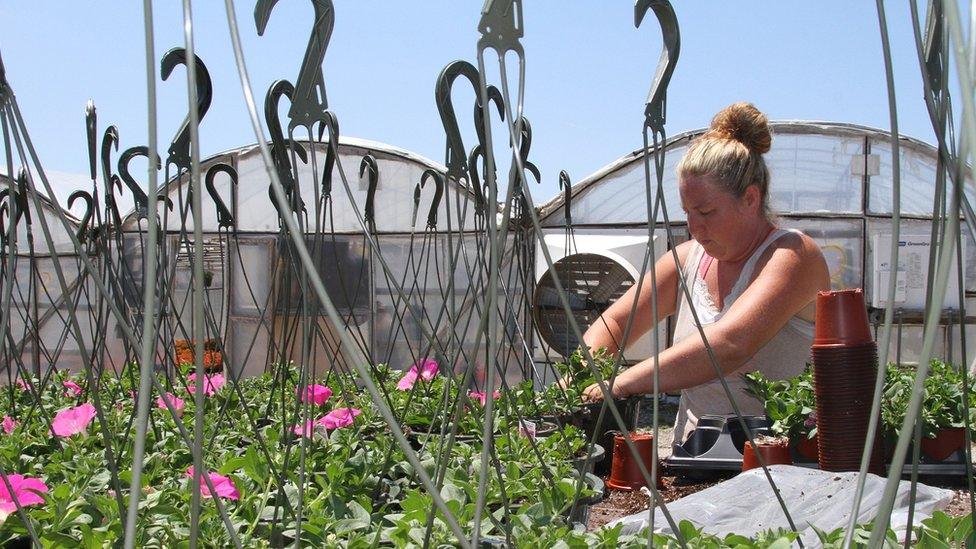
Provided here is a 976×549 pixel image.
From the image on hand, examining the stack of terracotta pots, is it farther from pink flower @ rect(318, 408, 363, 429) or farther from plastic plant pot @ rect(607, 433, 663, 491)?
pink flower @ rect(318, 408, 363, 429)

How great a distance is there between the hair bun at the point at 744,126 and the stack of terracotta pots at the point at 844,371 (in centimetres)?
80

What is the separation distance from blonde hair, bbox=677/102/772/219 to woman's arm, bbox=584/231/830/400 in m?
0.16

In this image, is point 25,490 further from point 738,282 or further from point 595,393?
point 738,282

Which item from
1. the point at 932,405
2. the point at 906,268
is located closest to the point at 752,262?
the point at 932,405

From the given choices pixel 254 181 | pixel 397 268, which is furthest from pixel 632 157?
pixel 254 181

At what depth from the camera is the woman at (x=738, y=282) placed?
1556 millimetres

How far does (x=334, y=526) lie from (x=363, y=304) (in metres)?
4.59

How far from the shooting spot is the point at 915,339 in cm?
445


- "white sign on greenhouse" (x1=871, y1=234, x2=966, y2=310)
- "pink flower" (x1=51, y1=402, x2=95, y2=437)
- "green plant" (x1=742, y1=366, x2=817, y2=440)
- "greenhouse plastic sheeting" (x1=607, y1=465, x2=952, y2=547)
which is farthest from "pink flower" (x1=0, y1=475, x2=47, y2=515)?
"white sign on greenhouse" (x1=871, y1=234, x2=966, y2=310)

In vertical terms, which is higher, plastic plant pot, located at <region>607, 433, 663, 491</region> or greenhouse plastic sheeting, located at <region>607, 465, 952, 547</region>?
greenhouse plastic sheeting, located at <region>607, 465, 952, 547</region>

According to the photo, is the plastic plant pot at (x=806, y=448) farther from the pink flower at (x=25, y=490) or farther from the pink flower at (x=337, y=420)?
the pink flower at (x=25, y=490)

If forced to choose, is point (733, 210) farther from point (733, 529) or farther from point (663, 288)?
point (733, 529)

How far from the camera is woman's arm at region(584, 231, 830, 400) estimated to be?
154 centimetres

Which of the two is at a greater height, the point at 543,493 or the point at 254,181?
the point at 254,181
